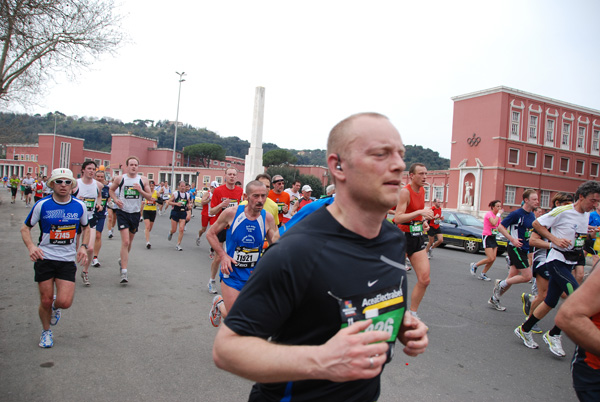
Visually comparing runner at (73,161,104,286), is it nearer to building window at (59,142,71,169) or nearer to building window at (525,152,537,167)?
building window at (525,152,537,167)

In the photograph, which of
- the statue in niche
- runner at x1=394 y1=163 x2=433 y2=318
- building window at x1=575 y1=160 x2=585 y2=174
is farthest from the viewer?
building window at x1=575 y1=160 x2=585 y2=174

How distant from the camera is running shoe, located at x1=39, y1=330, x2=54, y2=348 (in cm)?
449

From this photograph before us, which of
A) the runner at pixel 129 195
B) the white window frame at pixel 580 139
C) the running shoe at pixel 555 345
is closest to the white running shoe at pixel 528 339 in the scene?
the running shoe at pixel 555 345

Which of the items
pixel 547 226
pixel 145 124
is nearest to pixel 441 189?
pixel 547 226

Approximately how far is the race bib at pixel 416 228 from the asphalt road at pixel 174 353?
138 cm

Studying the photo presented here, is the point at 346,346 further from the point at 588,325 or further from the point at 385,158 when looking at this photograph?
the point at 588,325

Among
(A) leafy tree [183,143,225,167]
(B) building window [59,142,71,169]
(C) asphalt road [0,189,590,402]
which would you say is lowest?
(C) asphalt road [0,189,590,402]

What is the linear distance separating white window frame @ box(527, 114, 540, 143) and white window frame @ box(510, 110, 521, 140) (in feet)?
6.36

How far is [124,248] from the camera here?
25.2ft

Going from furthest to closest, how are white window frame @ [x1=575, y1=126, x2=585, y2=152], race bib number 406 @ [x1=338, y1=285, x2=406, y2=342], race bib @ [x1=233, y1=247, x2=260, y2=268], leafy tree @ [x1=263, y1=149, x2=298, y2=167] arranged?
leafy tree @ [x1=263, y1=149, x2=298, y2=167] → white window frame @ [x1=575, y1=126, x2=585, y2=152] → race bib @ [x1=233, y1=247, x2=260, y2=268] → race bib number 406 @ [x1=338, y1=285, x2=406, y2=342]

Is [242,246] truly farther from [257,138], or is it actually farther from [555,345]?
[257,138]

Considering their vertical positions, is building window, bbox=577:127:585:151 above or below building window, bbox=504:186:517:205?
above

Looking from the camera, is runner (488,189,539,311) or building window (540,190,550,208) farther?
building window (540,190,550,208)

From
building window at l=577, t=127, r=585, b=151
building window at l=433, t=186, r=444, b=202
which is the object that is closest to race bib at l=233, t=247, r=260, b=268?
building window at l=433, t=186, r=444, b=202
